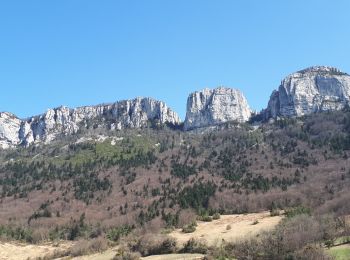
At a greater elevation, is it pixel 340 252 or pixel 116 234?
pixel 116 234

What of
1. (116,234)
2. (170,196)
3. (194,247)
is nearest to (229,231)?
(194,247)

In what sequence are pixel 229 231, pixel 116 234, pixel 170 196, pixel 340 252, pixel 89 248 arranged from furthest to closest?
pixel 170 196, pixel 116 234, pixel 89 248, pixel 229 231, pixel 340 252

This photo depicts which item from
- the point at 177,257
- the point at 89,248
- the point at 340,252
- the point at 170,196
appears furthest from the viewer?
the point at 170,196

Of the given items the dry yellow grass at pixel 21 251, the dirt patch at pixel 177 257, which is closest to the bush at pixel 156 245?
the dirt patch at pixel 177 257

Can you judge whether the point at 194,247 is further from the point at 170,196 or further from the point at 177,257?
the point at 170,196

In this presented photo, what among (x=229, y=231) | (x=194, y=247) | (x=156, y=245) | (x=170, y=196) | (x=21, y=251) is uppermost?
(x=170, y=196)

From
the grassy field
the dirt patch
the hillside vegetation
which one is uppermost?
the hillside vegetation

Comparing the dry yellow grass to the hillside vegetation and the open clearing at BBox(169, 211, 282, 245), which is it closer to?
the hillside vegetation

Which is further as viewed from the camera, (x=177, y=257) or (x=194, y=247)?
(x=194, y=247)

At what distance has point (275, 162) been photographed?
7470 inches

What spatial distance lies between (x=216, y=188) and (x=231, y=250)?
11207 cm

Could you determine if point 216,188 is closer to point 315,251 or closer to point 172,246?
point 172,246

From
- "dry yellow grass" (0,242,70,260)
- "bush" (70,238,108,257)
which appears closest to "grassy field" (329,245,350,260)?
"bush" (70,238,108,257)

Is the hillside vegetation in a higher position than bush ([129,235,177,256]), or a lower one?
higher
